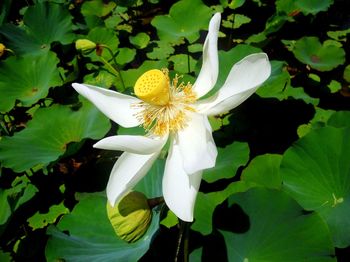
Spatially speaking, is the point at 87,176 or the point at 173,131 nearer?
the point at 173,131

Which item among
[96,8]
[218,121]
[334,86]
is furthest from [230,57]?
[96,8]

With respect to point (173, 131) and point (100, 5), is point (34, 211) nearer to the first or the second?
point (173, 131)

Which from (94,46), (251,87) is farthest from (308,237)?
(94,46)

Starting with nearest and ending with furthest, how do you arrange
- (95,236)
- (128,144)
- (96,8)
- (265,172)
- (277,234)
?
(128,144)
(277,234)
(95,236)
(265,172)
(96,8)

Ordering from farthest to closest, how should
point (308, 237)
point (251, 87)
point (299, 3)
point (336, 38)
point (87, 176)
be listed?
1. point (336, 38)
2. point (299, 3)
3. point (87, 176)
4. point (308, 237)
5. point (251, 87)

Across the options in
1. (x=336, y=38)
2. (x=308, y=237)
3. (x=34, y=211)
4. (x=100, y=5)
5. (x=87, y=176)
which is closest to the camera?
(x=308, y=237)

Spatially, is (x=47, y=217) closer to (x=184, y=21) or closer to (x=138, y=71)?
(x=138, y=71)

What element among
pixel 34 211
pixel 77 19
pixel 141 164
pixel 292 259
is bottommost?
pixel 34 211
